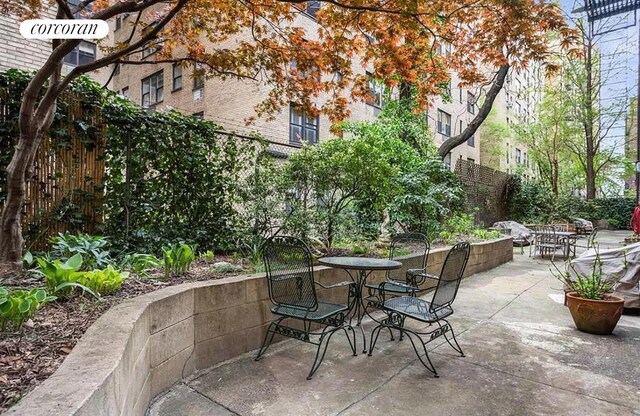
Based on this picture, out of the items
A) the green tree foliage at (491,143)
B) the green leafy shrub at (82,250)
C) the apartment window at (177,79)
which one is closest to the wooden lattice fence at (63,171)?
the green leafy shrub at (82,250)

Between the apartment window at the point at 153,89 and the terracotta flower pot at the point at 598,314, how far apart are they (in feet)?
59.8

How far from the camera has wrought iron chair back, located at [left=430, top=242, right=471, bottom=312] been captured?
3250mm

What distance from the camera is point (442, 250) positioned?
6.53 m

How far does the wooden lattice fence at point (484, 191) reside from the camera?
10.6 metres

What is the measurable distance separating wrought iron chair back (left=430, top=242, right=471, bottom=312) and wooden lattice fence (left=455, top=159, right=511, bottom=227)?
263 inches

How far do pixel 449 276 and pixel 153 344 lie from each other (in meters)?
Answer: 2.50

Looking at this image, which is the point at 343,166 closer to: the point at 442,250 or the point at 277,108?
the point at 277,108

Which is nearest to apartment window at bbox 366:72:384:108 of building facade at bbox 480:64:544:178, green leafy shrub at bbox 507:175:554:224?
green leafy shrub at bbox 507:175:554:224

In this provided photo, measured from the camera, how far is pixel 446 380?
2.99m

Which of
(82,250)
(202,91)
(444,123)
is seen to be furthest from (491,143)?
(82,250)

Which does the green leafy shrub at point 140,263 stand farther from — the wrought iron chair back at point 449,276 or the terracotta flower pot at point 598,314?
the terracotta flower pot at point 598,314

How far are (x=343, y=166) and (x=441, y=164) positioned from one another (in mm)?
3698

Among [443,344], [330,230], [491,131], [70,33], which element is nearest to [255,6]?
[70,33]

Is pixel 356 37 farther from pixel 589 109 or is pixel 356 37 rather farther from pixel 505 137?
pixel 505 137
